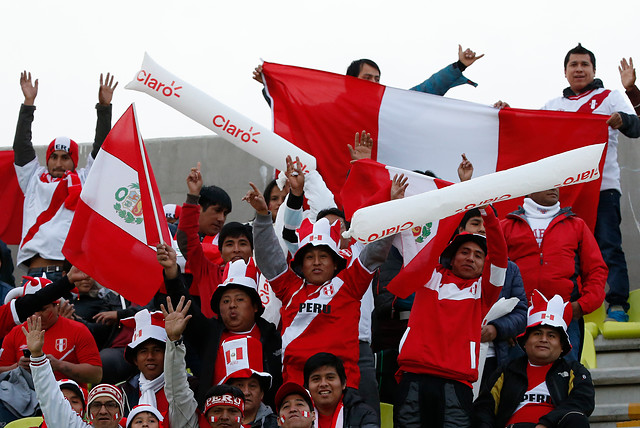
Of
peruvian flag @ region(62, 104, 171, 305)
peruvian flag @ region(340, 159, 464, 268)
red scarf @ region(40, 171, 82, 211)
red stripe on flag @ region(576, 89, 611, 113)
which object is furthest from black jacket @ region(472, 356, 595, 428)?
red scarf @ region(40, 171, 82, 211)

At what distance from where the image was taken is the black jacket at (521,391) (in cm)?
712

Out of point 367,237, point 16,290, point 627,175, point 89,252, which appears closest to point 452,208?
point 367,237

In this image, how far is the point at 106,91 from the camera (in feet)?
34.5

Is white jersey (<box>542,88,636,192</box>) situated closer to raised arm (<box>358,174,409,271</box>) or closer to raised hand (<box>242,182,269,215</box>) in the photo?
raised arm (<box>358,174,409,271</box>)

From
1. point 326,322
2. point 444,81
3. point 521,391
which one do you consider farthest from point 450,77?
point 521,391

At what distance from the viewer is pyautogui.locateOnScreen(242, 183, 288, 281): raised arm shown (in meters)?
7.51

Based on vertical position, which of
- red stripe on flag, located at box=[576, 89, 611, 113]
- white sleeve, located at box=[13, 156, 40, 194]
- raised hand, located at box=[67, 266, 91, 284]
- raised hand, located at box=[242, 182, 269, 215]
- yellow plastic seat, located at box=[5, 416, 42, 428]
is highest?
red stripe on flag, located at box=[576, 89, 611, 113]

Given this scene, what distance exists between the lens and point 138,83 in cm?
836

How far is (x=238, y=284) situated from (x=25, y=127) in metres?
3.94

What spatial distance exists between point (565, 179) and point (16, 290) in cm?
423

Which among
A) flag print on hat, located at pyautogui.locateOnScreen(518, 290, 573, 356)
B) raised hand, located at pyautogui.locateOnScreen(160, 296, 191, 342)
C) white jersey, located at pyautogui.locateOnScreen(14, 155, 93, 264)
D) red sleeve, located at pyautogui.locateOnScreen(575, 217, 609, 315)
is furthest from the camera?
white jersey, located at pyautogui.locateOnScreen(14, 155, 93, 264)

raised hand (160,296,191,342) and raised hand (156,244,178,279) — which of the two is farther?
raised hand (156,244,178,279)

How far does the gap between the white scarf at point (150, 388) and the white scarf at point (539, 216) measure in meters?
3.22

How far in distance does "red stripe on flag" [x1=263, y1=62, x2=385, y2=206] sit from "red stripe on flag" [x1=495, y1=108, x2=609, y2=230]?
118 cm
